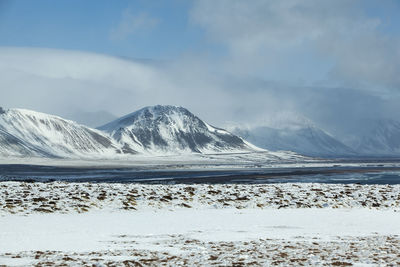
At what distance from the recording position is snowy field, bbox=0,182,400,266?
1361cm

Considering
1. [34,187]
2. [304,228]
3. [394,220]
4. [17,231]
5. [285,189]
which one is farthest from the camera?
[285,189]

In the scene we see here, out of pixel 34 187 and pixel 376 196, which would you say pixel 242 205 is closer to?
pixel 376 196

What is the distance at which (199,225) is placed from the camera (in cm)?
1994

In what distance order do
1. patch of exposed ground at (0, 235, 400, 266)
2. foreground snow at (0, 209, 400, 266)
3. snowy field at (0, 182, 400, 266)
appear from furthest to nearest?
snowy field at (0, 182, 400, 266) < foreground snow at (0, 209, 400, 266) < patch of exposed ground at (0, 235, 400, 266)

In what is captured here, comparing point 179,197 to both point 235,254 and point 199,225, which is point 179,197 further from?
point 235,254

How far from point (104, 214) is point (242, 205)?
23.6 feet

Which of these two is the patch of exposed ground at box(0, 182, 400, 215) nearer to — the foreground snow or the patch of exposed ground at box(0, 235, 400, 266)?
the foreground snow

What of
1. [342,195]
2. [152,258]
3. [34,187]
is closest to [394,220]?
[342,195]

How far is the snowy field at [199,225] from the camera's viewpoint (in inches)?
536

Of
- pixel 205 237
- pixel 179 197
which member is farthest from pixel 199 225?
pixel 179 197

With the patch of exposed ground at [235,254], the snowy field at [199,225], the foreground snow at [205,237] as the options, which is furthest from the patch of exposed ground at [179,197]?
the patch of exposed ground at [235,254]

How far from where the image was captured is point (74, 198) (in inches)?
995

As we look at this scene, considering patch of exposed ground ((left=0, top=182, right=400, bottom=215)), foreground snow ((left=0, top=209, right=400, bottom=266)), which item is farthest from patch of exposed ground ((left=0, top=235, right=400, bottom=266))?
patch of exposed ground ((left=0, top=182, right=400, bottom=215))

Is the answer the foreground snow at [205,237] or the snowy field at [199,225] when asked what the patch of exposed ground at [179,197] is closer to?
the snowy field at [199,225]
